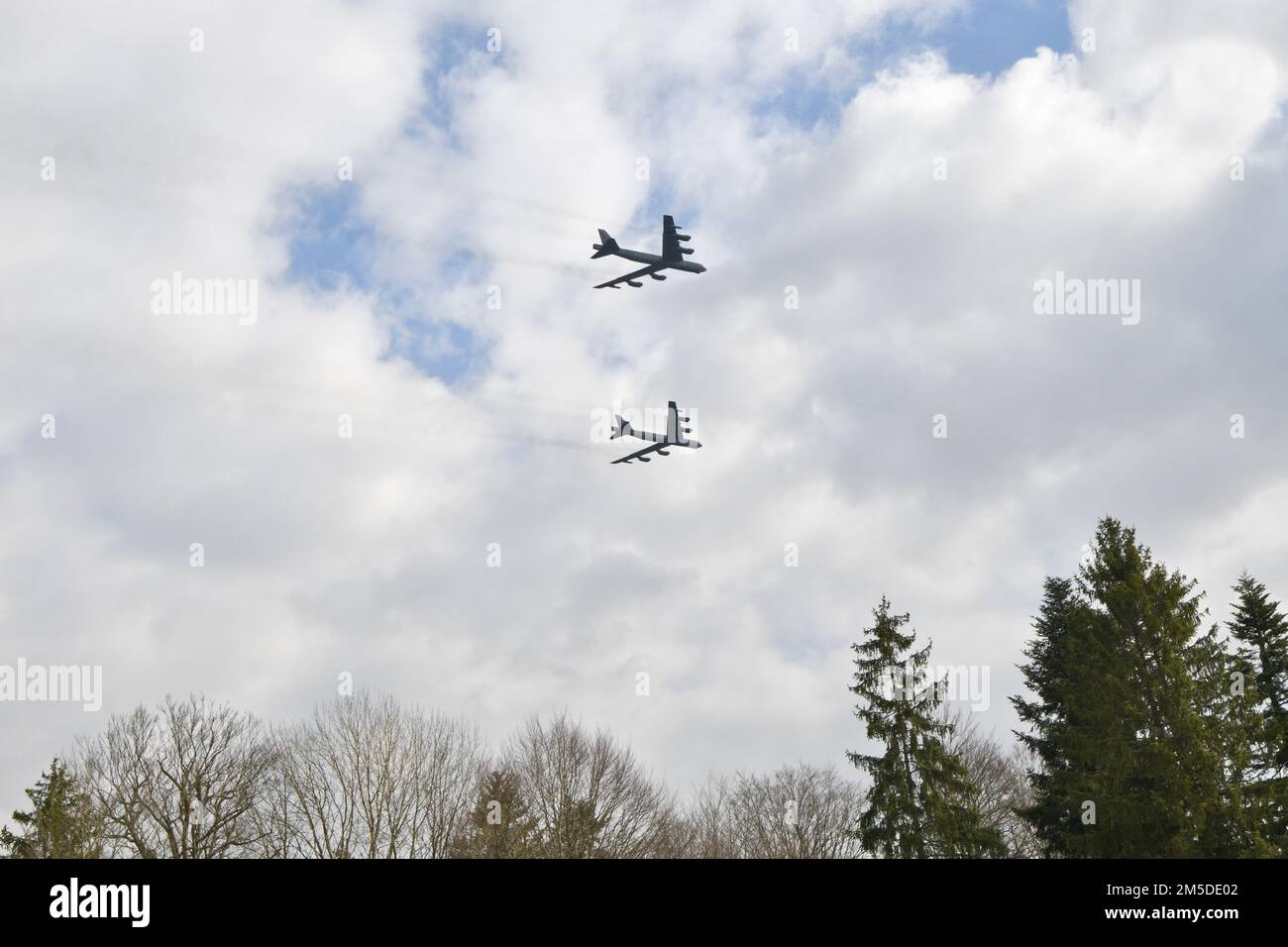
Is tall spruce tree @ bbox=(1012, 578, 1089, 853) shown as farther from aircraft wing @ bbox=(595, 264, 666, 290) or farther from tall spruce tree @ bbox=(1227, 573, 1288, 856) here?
aircraft wing @ bbox=(595, 264, 666, 290)

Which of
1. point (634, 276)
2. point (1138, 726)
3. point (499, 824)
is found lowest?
point (499, 824)

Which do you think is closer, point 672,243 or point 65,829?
point 65,829

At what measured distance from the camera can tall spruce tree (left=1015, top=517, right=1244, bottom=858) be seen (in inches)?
1203

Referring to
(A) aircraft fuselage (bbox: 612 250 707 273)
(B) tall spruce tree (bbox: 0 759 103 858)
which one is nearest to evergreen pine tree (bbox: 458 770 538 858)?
(B) tall spruce tree (bbox: 0 759 103 858)

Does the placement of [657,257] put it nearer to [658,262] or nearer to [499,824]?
[658,262]

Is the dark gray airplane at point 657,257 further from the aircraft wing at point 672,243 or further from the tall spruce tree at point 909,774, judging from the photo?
the tall spruce tree at point 909,774

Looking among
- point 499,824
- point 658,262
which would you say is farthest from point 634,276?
point 499,824

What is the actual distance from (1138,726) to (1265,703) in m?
12.4

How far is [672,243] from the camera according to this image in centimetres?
6022

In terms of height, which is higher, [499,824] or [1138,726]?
[1138,726]

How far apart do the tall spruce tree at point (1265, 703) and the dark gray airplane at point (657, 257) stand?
105 feet

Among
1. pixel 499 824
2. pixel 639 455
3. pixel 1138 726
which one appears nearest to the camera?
pixel 1138 726
